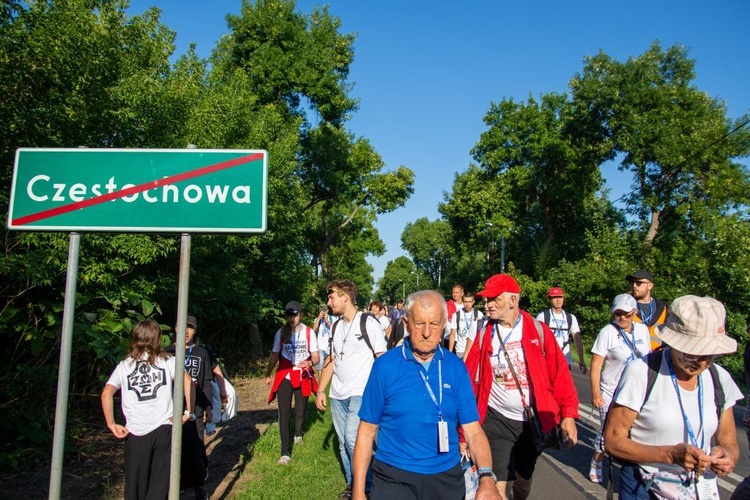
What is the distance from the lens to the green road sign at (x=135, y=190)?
3.18m

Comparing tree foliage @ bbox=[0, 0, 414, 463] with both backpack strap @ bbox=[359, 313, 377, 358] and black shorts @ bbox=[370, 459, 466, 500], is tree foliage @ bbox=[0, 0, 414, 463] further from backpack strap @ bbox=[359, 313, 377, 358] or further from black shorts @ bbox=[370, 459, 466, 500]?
black shorts @ bbox=[370, 459, 466, 500]

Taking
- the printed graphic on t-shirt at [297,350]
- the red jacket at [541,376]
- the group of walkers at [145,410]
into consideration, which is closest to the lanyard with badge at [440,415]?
the red jacket at [541,376]

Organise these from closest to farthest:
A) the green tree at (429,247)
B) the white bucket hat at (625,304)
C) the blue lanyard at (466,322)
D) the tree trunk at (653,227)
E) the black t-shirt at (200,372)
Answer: the white bucket hat at (625,304) → the black t-shirt at (200,372) → the blue lanyard at (466,322) → the tree trunk at (653,227) → the green tree at (429,247)

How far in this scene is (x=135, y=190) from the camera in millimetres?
3215

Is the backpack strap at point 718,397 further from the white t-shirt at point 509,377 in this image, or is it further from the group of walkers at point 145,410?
the group of walkers at point 145,410

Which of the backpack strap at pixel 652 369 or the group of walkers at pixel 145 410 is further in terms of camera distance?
the group of walkers at pixel 145 410

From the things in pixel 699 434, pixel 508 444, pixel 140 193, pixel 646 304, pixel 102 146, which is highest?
pixel 102 146

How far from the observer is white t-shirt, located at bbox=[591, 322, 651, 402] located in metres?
5.44

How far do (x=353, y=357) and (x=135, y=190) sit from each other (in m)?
2.92

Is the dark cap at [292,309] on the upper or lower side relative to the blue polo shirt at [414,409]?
upper

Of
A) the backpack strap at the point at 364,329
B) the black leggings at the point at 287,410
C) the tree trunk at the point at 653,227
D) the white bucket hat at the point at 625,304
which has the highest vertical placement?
the tree trunk at the point at 653,227

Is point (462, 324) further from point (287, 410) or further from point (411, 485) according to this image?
point (411, 485)

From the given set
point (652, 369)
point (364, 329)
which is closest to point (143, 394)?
point (364, 329)

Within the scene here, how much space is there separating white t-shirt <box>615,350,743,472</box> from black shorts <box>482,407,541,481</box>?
154cm
